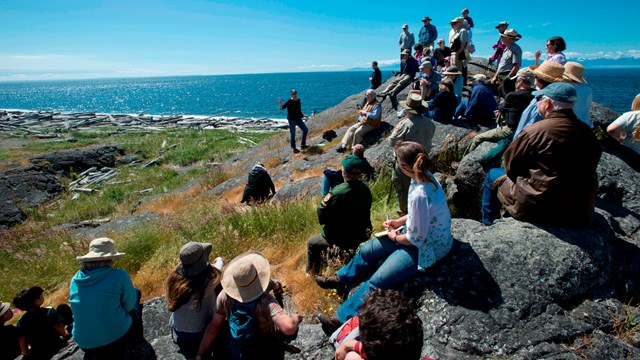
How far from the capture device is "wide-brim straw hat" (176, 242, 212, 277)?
3.54 m

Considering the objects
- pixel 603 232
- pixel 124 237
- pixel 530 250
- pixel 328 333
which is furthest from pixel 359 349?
pixel 124 237

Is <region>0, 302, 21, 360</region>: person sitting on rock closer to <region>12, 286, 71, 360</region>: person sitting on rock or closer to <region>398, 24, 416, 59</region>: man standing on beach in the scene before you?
<region>12, 286, 71, 360</region>: person sitting on rock

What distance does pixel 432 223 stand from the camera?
3.47 metres

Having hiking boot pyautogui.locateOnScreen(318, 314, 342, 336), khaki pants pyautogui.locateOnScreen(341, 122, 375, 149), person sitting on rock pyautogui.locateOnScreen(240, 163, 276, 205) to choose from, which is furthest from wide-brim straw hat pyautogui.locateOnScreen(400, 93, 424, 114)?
khaki pants pyautogui.locateOnScreen(341, 122, 375, 149)

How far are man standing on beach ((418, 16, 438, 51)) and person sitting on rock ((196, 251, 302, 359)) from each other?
17111 mm

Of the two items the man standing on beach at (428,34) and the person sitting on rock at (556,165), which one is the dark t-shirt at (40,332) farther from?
the man standing on beach at (428,34)

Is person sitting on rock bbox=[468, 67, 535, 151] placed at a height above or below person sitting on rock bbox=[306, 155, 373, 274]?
above

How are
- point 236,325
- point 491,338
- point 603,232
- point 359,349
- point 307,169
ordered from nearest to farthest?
point 359,349 < point 491,338 < point 236,325 < point 603,232 < point 307,169

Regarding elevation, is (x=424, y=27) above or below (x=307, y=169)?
above

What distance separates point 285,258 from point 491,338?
12.2 feet

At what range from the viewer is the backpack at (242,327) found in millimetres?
3297

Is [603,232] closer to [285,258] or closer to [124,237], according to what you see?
[285,258]

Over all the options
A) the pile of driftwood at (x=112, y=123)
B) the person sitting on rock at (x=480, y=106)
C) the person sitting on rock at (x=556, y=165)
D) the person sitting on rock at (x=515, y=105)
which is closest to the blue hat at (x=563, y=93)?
the person sitting on rock at (x=556, y=165)

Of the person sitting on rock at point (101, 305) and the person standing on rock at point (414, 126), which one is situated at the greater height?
the person standing on rock at point (414, 126)
